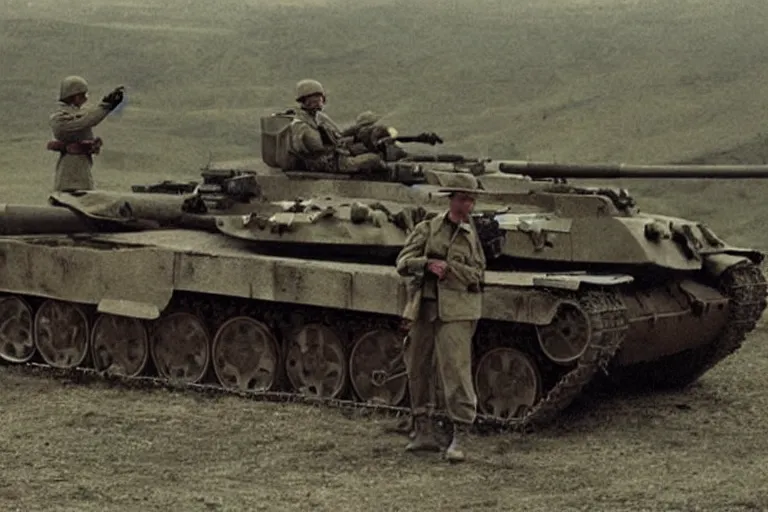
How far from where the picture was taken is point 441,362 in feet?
39.9

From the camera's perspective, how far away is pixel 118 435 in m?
12.8

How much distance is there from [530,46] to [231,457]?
3387 centimetres

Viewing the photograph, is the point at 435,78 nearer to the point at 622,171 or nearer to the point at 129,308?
the point at 622,171

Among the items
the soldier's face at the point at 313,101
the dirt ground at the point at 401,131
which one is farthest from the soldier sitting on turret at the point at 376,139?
the dirt ground at the point at 401,131

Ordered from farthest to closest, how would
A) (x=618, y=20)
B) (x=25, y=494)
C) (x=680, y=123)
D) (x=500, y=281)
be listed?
(x=618, y=20)
(x=680, y=123)
(x=500, y=281)
(x=25, y=494)

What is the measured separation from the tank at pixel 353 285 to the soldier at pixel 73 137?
940 millimetres

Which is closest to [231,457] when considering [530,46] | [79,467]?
[79,467]

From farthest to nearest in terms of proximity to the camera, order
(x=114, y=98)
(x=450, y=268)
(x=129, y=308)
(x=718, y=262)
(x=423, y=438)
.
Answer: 1. (x=114, y=98)
2. (x=129, y=308)
3. (x=718, y=262)
4. (x=423, y=438)
5. (x=450, y=268)

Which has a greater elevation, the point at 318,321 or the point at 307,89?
the point at 307,89

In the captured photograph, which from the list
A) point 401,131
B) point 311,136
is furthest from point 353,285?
point 401,131

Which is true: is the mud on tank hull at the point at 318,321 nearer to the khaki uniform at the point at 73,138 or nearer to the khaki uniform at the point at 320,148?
the khaki uniform at the point at 320,148

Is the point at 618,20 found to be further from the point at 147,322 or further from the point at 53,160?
the point at 147,322

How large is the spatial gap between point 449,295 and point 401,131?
24.6 m

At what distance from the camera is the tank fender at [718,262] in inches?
576
